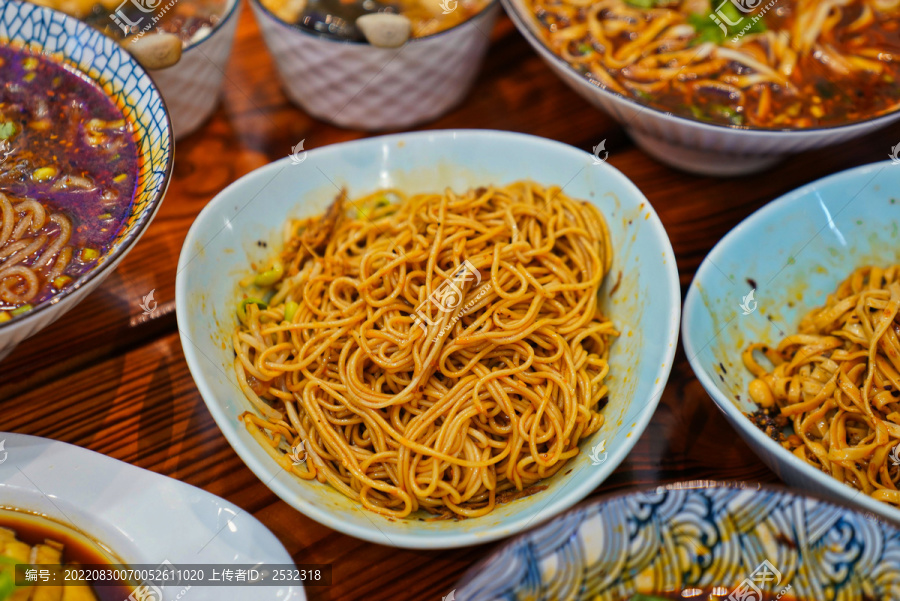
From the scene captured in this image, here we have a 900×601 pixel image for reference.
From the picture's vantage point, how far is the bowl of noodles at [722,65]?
84.0 inches

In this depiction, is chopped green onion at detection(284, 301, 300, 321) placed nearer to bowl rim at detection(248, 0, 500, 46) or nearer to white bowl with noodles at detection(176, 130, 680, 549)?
white bowl with noodles at detection(176, 130, 680, 549)

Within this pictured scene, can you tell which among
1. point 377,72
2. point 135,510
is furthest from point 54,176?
point 377,72

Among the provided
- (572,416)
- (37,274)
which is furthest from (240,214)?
(572,416)

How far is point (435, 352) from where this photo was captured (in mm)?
1649

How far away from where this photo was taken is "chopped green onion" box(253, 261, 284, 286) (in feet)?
6.31

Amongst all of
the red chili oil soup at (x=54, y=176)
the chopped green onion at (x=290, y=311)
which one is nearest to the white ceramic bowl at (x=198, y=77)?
the red chili oil soup at (x=54, y=176)

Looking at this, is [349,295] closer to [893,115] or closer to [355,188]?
[355,188]

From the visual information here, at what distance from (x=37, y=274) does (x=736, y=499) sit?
1.70 meters

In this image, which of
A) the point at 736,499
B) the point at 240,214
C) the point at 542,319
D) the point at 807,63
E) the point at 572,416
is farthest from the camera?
the point at 807,63

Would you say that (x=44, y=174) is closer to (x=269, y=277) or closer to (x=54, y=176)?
(x=54, y=176)

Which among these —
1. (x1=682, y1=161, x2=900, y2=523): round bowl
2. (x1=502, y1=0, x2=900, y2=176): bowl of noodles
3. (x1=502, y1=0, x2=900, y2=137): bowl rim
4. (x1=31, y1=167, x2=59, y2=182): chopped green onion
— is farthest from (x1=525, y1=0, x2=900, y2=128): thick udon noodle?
(x1=31, y1=167, x2=59, y2=182): chopped green onion

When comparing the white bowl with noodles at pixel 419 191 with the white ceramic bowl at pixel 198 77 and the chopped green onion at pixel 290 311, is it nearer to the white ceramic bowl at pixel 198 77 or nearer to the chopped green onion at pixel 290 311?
the chopped green onion at pixel 290 311

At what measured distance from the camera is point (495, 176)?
2.12 meters

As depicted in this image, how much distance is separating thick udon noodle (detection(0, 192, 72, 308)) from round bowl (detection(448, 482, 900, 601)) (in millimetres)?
1282
